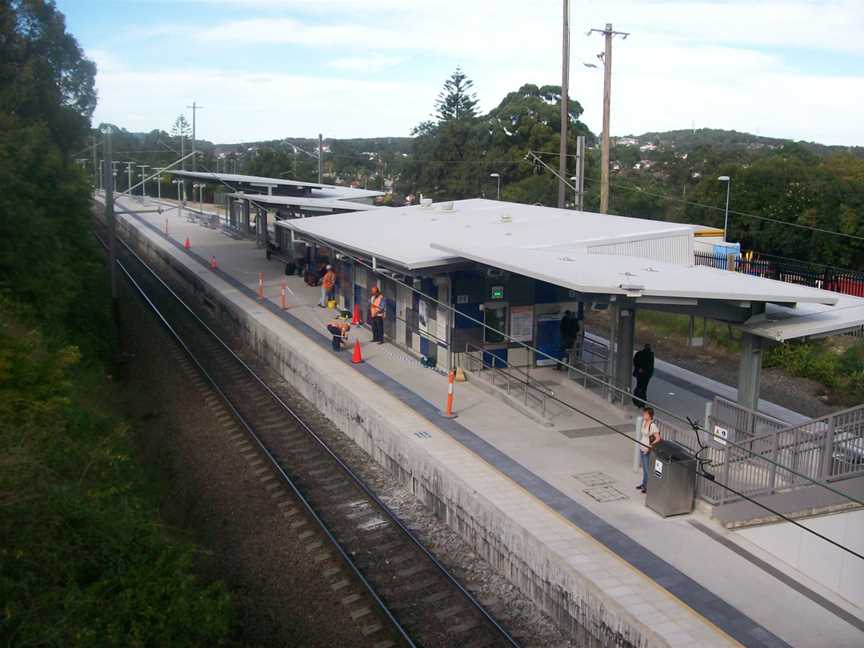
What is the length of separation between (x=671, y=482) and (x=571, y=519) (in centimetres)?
149


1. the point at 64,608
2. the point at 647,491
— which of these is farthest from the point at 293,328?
the point at 64,608

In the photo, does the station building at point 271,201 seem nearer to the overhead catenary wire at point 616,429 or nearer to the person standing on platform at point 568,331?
the overhead catenary wire at point 616,429

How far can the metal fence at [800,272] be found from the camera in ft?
88.9

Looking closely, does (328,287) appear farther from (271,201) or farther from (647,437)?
(647,437)

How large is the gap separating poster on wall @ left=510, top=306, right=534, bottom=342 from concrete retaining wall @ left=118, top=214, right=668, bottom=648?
359 centimetres

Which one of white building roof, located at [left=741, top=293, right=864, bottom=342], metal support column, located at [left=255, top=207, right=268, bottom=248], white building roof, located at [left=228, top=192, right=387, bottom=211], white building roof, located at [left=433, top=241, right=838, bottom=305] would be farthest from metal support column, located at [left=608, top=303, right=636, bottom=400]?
metal support column, located at [left=255, top=207, right=268, bottom=248]

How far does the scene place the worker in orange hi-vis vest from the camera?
21375 mm

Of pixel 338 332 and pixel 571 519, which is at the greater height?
pixel 338 332

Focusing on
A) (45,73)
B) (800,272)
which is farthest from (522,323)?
(800,272)

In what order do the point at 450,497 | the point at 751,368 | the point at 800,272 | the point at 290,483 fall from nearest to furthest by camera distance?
1. the point at 450,497
2. the point at 751,368
3. the point at 290,483
4. the point at 800,272

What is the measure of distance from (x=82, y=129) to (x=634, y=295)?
64.7 feet

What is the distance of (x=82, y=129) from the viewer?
25.4 meters

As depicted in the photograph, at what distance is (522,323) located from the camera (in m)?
18.5

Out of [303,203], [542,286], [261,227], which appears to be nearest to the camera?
[542,286]
